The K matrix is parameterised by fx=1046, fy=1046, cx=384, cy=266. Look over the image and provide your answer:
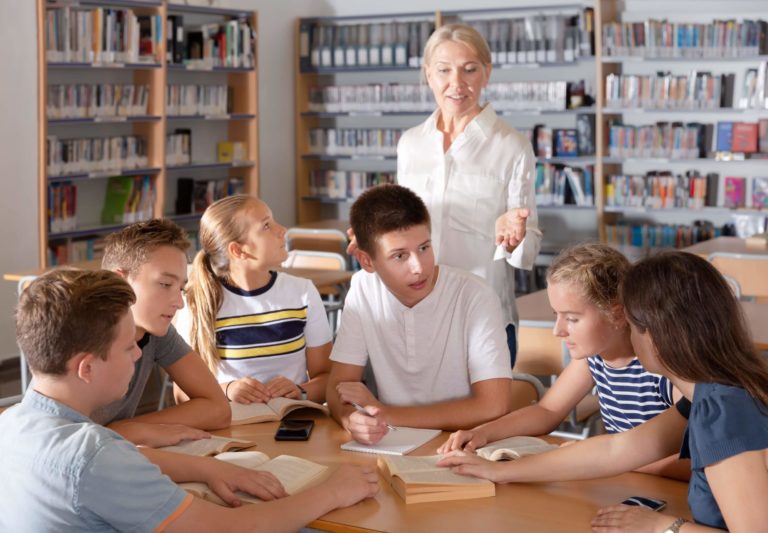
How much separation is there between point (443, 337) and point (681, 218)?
5.37m

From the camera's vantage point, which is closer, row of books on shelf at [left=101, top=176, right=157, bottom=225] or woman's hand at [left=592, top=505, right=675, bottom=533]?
woman's hand at [left=592, top=505, right=675, bottom=533]

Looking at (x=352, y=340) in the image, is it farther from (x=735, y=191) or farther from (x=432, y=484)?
(x=735, y=191)

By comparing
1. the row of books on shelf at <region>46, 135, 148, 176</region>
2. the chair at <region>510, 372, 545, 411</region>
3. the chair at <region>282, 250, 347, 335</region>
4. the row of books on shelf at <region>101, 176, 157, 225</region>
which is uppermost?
the row of books on shelf at <region>46, 135, 148, 176</region>

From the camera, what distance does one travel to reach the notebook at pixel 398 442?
2.19m

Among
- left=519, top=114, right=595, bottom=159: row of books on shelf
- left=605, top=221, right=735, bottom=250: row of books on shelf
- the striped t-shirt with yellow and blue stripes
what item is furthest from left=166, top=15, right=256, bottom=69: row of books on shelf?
the striped t-shirt with yellow and blue stripes

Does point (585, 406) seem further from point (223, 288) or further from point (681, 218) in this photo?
point (681, 218)

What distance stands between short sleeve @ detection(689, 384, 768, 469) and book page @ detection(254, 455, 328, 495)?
0.71 m

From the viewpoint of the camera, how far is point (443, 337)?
2590 mm

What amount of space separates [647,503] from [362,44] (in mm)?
6887

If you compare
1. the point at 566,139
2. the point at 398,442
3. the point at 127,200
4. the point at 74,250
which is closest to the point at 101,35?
the point at 127,200

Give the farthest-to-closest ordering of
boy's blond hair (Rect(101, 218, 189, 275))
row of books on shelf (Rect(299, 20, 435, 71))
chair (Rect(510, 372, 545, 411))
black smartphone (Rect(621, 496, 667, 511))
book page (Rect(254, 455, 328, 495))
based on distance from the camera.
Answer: row of books on shelf (Rect(299, 20, 435, 71)), chair (Rect(510, 372, 545, 411)), boy's blond hair (Rect(101, 218, 189, 275)), book page (Rect(254, 455, 328, 495)), black smartphone (Rect(621, 496, 667, 511))

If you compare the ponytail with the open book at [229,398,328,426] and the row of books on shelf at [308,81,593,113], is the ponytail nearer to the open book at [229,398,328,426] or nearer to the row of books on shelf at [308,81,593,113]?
the open book at [229,398,328,426]

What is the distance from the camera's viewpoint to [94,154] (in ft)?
22.0

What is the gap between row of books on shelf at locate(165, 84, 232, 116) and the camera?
737 centimetres
